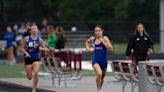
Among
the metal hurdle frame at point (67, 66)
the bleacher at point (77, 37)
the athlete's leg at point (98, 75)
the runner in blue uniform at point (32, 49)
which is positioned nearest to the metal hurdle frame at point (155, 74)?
the athlete's leg at point (98, 75)

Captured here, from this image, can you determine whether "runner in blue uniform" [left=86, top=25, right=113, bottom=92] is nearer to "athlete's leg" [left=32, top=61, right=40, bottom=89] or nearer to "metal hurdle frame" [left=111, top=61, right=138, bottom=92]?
"metal hurdle frame" [left=111, top=61, right=138, bottom=92]

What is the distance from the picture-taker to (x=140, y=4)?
75312mm

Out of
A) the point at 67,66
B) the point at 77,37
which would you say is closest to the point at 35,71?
the point at 67,66

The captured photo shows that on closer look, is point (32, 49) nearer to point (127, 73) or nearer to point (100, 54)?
point (100, 54)

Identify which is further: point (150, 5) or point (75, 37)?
point (150, 5)

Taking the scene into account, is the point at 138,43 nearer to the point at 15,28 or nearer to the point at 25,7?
the point at 15,28

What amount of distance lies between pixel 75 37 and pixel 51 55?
23.0 m

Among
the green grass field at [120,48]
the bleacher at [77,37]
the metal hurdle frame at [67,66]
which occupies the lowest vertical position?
the green grass field at [120,48]

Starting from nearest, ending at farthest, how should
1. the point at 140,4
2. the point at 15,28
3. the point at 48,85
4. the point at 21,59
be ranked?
the point at 48,85
the point at 21,59
the point at 15,28
the point at 140,4

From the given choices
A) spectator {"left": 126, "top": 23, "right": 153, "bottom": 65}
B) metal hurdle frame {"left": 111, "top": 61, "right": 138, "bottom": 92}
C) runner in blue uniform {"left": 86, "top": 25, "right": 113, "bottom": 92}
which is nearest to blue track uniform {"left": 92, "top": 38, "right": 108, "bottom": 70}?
runner in blue uniform {"left": 86, "top": 25, "right": 113, "bottom": 92}

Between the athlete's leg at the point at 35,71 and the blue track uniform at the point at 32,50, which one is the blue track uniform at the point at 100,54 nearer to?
the athlete's leg at the point at 35,71

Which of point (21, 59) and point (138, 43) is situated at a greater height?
point (138, 43)

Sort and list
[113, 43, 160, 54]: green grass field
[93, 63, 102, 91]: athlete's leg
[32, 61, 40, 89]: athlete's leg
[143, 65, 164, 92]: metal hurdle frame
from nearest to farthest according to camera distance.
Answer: [143, 65, 164, 92]: metal hurdle frame → [93, 63, 102, 91]: athlete's leg → [32, 61, 40, 89]: athlete's leg → [113, 43, 160, 54]: green grass field

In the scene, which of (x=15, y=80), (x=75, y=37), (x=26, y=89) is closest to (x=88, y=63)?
(x=75, y=37)
